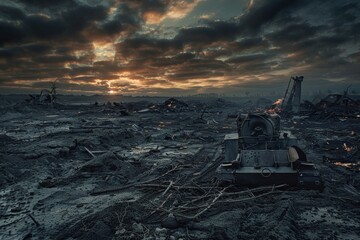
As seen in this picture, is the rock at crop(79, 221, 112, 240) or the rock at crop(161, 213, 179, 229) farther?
the rock at crop(161, 213, 179, 229)

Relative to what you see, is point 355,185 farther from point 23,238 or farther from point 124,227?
point 23,238

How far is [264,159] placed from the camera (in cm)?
776

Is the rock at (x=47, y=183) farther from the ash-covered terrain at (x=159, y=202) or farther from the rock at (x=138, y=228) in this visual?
the rock at (x=138, y=228)

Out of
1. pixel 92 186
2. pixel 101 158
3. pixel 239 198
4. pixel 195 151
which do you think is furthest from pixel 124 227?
pixel 195 151

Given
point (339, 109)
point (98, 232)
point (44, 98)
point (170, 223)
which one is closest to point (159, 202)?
point (170, 223)

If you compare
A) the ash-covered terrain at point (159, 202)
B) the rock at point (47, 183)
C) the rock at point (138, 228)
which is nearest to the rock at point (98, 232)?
the ash-covered terrain at point (159, 202)

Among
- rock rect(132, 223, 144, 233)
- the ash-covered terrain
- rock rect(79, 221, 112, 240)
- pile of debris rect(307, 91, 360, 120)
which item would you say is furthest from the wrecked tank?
pile of debris rect(307, 91, 360, 120)

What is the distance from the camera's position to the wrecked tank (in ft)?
22.7

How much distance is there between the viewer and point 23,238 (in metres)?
5.11

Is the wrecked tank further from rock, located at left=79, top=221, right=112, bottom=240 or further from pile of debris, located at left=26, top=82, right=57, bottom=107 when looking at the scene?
pile of debris, located at left=26, top=82, right=57, bottom=107

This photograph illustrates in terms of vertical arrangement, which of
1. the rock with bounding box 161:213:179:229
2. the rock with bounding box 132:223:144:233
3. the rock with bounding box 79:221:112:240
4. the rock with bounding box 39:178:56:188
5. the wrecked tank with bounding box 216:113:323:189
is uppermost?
the wrecked tank with bounding box 216:113:323:189

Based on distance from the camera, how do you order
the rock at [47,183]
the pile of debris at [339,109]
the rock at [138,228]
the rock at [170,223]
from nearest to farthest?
the rock at [138,228], the rock at [170,223], the rock at [47,183], the pile of debris at [339,109]

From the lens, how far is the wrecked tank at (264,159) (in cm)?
691

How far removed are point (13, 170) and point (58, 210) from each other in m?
4.70
